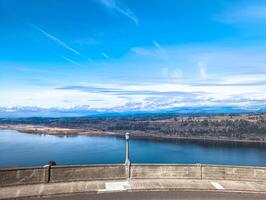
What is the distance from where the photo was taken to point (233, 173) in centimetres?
2089

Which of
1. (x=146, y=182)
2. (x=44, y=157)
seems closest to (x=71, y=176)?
(x=146, y=182)

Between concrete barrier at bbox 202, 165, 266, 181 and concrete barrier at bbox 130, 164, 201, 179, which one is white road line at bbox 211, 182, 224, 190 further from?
concrete barrier at bbox 130, 164, 201, 179

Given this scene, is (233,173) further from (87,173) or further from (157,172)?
(87,173)

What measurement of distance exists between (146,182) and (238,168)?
5795 mm

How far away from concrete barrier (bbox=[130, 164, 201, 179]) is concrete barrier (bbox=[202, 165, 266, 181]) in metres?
0.61

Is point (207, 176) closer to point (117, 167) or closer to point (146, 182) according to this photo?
point (146, 182)

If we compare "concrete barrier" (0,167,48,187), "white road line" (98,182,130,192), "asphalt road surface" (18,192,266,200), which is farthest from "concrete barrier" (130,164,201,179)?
"concrete barrier" (0,167,48,187)

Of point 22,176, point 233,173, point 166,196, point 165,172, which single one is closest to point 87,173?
point 22,176

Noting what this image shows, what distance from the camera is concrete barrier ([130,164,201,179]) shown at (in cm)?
2080

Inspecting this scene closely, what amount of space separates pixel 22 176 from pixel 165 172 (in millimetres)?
8378

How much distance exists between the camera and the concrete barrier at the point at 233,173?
20.7 meters

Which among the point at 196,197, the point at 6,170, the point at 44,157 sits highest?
the point at 6,170

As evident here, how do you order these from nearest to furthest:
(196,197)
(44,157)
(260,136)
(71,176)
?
(196,197) < (71,176) < (44,157) < (260,136)

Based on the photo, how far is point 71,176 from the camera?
1986 cm
